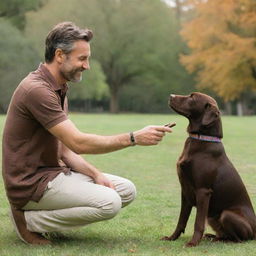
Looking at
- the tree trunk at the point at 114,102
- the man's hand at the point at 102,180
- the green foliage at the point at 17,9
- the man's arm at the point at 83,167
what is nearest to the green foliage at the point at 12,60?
the green foliage at the point at 17,9

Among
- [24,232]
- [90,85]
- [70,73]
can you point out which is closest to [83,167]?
[24,232]

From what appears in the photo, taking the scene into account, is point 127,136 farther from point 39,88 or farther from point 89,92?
point 89,92

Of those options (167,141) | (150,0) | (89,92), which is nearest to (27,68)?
(89,92)

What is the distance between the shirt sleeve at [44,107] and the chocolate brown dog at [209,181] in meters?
1.10

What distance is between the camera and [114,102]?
178ft

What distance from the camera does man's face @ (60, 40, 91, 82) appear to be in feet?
15.6

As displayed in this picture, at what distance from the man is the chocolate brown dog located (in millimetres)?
522

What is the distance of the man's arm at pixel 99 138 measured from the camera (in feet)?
14.8

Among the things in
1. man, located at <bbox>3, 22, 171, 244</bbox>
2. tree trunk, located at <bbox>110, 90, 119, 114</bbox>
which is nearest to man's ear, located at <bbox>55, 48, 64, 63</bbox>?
man, located at <bbox>3, 22, 171, 244</bbox>

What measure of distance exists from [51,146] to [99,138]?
465 millimetres

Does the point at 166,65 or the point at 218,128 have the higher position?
the point at 218,128

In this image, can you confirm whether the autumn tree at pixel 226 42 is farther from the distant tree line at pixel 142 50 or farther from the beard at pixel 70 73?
the beard at pixel 70 73

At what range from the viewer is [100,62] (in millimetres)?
52594

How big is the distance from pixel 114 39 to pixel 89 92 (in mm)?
6511
